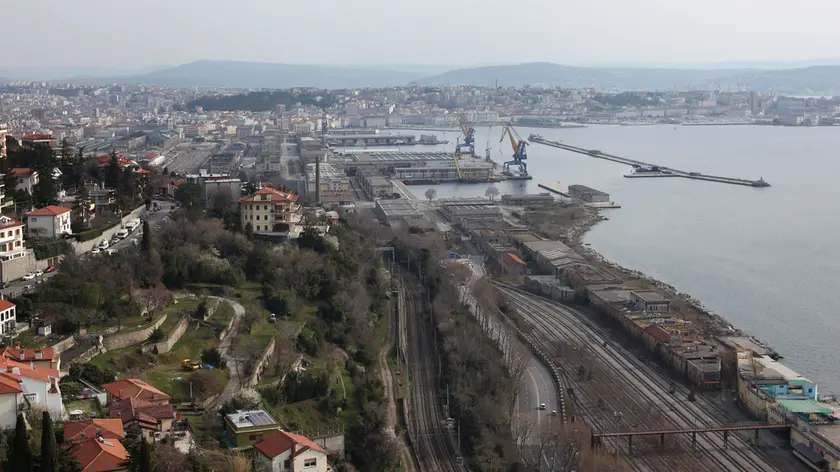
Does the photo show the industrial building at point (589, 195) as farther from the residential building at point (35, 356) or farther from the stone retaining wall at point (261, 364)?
the residential building at point (35, 356)

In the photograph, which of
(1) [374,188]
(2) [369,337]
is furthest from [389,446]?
(1) [374,188]

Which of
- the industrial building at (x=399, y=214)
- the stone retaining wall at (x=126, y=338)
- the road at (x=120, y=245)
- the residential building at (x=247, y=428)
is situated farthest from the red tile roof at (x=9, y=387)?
the industrial building at (x=399, y=214)

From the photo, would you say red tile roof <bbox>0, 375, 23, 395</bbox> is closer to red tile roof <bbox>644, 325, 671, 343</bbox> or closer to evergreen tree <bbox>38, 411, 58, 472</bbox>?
evergreen tree <bbox>38, 411, 58, 472</bbox>

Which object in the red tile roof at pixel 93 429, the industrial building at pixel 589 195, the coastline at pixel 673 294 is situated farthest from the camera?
the industrial building at pixel 589 195

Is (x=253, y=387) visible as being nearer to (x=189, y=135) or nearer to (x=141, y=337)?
(x=141, y=337)

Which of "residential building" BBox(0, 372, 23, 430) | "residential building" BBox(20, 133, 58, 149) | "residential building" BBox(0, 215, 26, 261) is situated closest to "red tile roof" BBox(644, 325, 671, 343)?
"residential building" BBox(0, 215, 26, 261)

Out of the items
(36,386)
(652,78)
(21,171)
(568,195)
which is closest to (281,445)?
(36,386)
